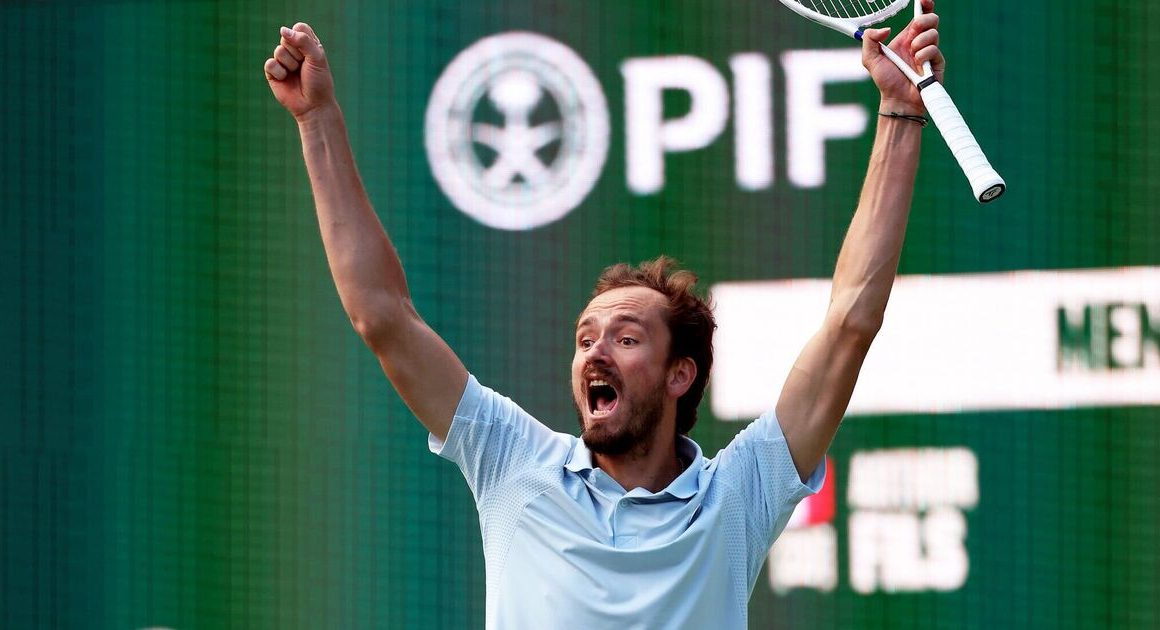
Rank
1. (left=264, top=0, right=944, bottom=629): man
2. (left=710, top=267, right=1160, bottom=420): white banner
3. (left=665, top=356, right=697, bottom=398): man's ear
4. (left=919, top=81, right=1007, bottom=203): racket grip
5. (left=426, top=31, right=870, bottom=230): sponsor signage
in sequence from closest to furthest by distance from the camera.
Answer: (left=919, top=81, right=1007, bottom=203): racket grip < (left=264, top=0, right=944, bottom=629): man < (left=665, top=356, right=697, bottom=398): man's ear < (left=710, top=267, right=1160, bottom=420): white banner < (left=426, top=31, right=870, bottom=230): sponsor signage

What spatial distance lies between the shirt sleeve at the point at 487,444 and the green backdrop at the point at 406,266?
1.54 m

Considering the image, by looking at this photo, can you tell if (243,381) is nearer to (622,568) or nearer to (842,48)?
(842,48)

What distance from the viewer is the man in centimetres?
280

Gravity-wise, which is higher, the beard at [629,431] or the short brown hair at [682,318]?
the short brown hair at [682,318]

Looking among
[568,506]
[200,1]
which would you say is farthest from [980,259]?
[200,1]

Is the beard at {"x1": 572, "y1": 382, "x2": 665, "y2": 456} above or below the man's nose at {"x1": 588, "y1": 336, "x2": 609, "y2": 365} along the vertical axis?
below

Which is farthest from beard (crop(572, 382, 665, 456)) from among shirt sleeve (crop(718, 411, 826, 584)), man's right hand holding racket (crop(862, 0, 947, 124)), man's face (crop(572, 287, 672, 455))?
man's right hand holding racket (crop(862, 0, 947, 124))

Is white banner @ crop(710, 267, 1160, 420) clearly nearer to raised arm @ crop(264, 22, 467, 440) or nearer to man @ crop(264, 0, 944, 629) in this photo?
man @ crop(264, 0, 944, 629)

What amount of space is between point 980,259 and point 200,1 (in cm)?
216

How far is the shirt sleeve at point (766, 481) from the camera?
9.59ft

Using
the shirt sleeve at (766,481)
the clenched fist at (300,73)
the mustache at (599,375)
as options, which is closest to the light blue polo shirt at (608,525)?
the shirt sleeve at (766,481)

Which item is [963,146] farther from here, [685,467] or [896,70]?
[685,467]

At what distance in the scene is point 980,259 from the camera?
438 centimetres

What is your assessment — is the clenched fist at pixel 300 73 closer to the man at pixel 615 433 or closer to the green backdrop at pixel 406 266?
the man at pixel 615 433
